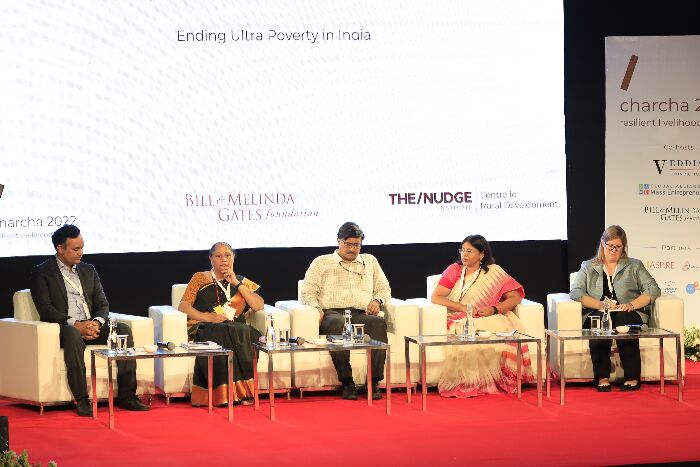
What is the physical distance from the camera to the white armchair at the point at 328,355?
24.9 feet

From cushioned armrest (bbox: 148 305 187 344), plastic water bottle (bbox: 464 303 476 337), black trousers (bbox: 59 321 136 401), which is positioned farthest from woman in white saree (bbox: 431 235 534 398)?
black trousers (bbox: 59 321 136 401)

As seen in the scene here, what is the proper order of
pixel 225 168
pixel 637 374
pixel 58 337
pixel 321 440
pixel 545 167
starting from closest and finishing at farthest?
pixel 321 440 < pixel 58 337 < pixel 637 374 < pixel 225 168 < pixel 545 167

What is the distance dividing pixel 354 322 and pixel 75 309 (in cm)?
161

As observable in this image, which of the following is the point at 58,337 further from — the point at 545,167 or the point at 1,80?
the point at 545,167

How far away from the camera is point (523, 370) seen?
7.76 metres

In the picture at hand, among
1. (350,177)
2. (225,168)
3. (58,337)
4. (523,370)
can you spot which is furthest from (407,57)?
(58,337)

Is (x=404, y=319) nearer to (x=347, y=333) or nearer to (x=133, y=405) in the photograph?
(x=347, y=333)

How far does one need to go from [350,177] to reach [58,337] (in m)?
2.36

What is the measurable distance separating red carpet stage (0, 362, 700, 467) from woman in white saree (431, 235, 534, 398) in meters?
0.16

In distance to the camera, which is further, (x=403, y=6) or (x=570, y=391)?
(x=403, y=6)

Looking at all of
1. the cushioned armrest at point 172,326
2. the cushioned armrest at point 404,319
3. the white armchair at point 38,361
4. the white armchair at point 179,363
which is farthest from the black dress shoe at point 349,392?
the white armchair at point 38,361

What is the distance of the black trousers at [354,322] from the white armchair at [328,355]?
86 millimetres

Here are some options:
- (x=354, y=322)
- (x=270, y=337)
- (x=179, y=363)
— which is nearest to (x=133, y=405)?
(x=179, y=363)

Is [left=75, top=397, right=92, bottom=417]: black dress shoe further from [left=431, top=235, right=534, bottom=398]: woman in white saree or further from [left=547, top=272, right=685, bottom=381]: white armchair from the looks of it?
[left=547, top=272, right=685, bottom=381]: white armchair
